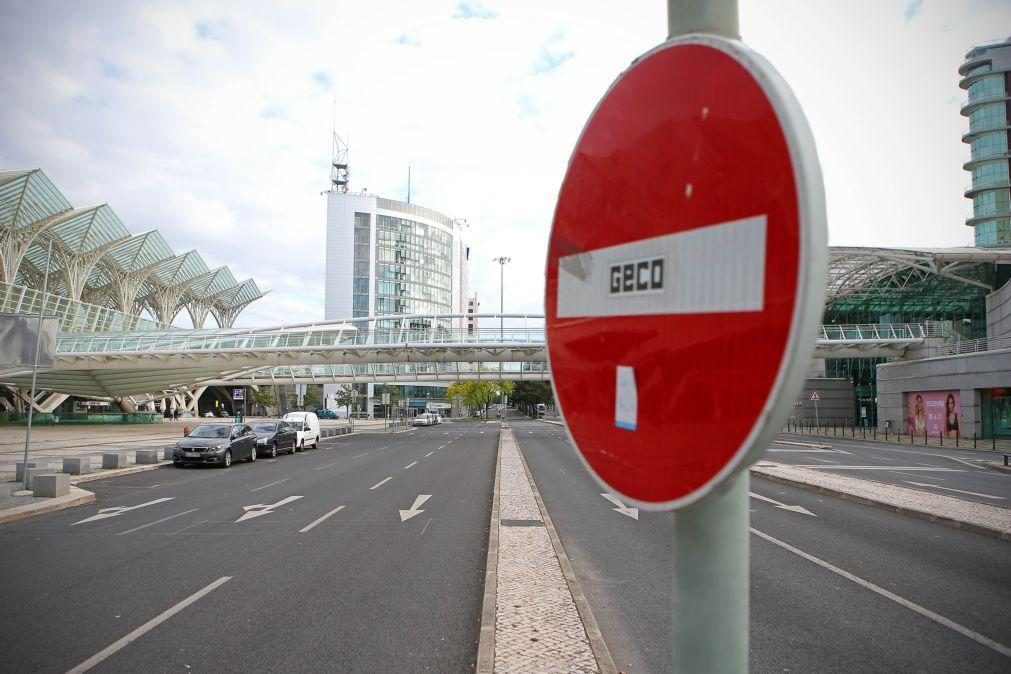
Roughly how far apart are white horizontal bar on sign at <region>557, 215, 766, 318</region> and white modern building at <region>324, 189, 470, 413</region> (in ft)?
363

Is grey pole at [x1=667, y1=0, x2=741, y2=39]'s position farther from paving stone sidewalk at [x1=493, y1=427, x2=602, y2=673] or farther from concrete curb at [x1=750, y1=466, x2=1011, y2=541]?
concrete curb at [x1=750, y1=466, x2=1011, y2=541]

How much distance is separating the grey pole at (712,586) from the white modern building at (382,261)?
111 m

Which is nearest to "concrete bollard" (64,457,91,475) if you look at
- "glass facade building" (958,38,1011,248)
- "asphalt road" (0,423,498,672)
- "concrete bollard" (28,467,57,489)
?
"concrete bollard" (28,467,57,489)

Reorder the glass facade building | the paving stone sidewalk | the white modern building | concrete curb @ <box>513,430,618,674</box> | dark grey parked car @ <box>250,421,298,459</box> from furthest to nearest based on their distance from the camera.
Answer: the white modern building
the glass facade building
dark grey parked car @ <box>250,421,298,459</box>
the paving stone sidewalk
concrete curb @ <box>513,430,618,674</box>

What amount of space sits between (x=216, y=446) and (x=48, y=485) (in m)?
8.52

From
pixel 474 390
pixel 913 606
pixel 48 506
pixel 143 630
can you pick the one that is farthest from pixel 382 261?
pixel 913 606

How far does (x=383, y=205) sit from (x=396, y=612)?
12059cm

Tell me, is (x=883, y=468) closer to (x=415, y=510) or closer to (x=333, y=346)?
(x=415, y=510)

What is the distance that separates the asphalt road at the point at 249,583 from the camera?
17.7ft

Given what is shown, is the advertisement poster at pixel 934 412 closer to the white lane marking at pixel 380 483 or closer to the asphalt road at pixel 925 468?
the asphalt road at pixel 925 468

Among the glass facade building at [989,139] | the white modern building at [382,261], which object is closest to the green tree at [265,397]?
the white modern building at [382,261]

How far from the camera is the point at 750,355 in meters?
1.09

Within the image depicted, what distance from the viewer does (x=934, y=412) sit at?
131 feet

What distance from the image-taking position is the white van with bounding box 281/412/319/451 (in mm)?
31578
